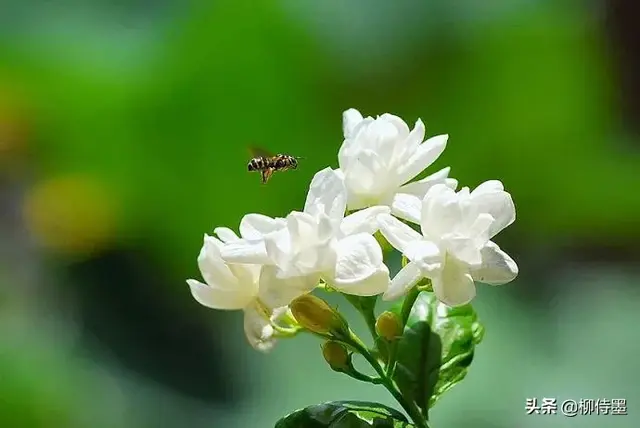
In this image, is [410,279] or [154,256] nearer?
[410,279]

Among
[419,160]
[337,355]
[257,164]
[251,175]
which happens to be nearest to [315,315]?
[337,355]

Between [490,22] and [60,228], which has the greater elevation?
[490,22]

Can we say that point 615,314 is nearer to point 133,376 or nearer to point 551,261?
point 551,261

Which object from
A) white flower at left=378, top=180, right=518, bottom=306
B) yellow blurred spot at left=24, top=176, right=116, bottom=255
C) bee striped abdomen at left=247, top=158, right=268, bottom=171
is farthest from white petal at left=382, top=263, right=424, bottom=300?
yellow blurred spot at left=24, top=176, right=116, bottom=255

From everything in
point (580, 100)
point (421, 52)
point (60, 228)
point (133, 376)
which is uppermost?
point (421, 52)

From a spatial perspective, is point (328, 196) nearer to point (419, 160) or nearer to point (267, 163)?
point (419, 160)

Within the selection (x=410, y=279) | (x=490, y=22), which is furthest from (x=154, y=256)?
(x=410, y=279)

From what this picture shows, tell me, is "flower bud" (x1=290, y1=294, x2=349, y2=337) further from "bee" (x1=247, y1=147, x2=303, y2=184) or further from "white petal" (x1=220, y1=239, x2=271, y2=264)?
"bee" (x1=247, y1=147, x2=303, y2=184)
